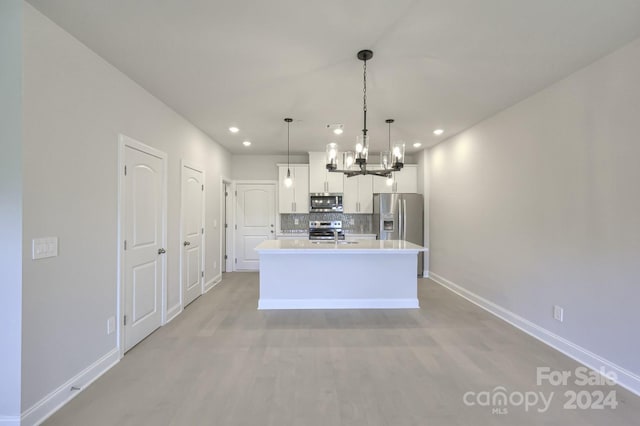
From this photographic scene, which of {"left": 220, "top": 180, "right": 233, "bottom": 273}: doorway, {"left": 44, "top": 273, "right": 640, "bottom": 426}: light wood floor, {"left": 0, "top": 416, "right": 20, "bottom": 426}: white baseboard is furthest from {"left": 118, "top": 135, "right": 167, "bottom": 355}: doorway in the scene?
{"left": 220, "top": 180, "right": 233, "bottom": 273}: doorway

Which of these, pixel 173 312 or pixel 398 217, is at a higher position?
pixel 398 217

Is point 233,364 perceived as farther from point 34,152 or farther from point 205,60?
point 205,60

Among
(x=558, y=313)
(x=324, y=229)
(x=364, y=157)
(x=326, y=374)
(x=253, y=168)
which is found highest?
(x=253, y=168)

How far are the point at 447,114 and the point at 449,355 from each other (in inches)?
115

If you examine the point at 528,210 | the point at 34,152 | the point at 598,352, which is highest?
the point at 34,152

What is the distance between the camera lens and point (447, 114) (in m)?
3.83

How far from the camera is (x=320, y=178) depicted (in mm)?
6059

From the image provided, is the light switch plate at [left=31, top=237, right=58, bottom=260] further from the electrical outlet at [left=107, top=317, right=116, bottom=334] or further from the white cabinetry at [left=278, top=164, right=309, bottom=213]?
the white cabinetry at [left=278, top=164, right=309, bottom=213]

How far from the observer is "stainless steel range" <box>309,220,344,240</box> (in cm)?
608

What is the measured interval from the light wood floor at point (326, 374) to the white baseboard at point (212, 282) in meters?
1.15

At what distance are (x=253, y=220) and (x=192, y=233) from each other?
83.7 inches

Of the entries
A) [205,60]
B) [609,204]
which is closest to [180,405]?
[205,60]

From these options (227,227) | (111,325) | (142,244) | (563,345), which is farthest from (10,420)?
(227,227)

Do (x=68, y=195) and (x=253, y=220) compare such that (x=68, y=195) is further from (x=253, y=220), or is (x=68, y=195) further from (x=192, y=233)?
(x=253, y=220)
